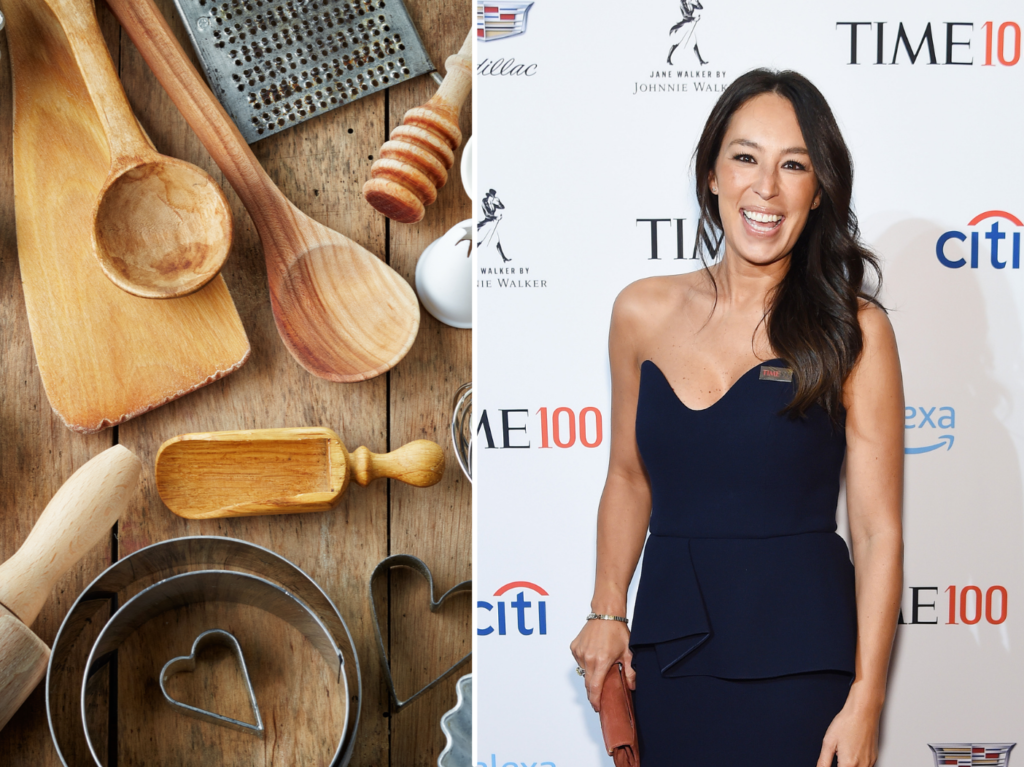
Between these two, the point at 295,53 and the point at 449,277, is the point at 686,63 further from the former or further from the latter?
the point at 295,53

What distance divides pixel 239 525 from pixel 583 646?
42 centimetres

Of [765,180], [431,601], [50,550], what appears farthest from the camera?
[431,601]

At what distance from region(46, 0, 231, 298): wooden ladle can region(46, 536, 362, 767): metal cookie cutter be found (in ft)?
0.91

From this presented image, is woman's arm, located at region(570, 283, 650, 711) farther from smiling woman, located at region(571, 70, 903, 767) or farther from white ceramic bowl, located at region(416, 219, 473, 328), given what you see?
white ceramic bowl, located at region(416, 219, 473, 328)

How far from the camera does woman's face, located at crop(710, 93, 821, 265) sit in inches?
25.3

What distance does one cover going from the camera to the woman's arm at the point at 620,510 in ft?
2.23

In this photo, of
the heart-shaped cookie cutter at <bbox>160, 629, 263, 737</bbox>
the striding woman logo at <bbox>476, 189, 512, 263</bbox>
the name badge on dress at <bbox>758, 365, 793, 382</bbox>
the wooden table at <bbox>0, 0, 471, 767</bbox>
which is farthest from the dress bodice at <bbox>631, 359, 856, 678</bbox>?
the heart-shaped cookie cutter at <bbox>160, 629, 263, 737</bbox>

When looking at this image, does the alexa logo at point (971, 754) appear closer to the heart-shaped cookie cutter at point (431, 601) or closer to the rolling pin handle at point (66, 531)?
the heart-shaped cookie cutter at point (431, 601)

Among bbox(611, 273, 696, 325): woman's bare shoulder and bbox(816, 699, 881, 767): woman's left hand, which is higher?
bbox(611, 273, 696, 325): woman's bare shoulder

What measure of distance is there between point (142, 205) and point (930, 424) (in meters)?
0.80

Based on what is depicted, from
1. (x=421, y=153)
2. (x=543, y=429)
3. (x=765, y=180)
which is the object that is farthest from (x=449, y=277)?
(x=765, y=180)

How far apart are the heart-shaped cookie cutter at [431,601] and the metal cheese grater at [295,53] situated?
493 mm

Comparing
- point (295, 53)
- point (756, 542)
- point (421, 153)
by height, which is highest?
point (295, 53)

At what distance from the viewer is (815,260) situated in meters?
0.66
